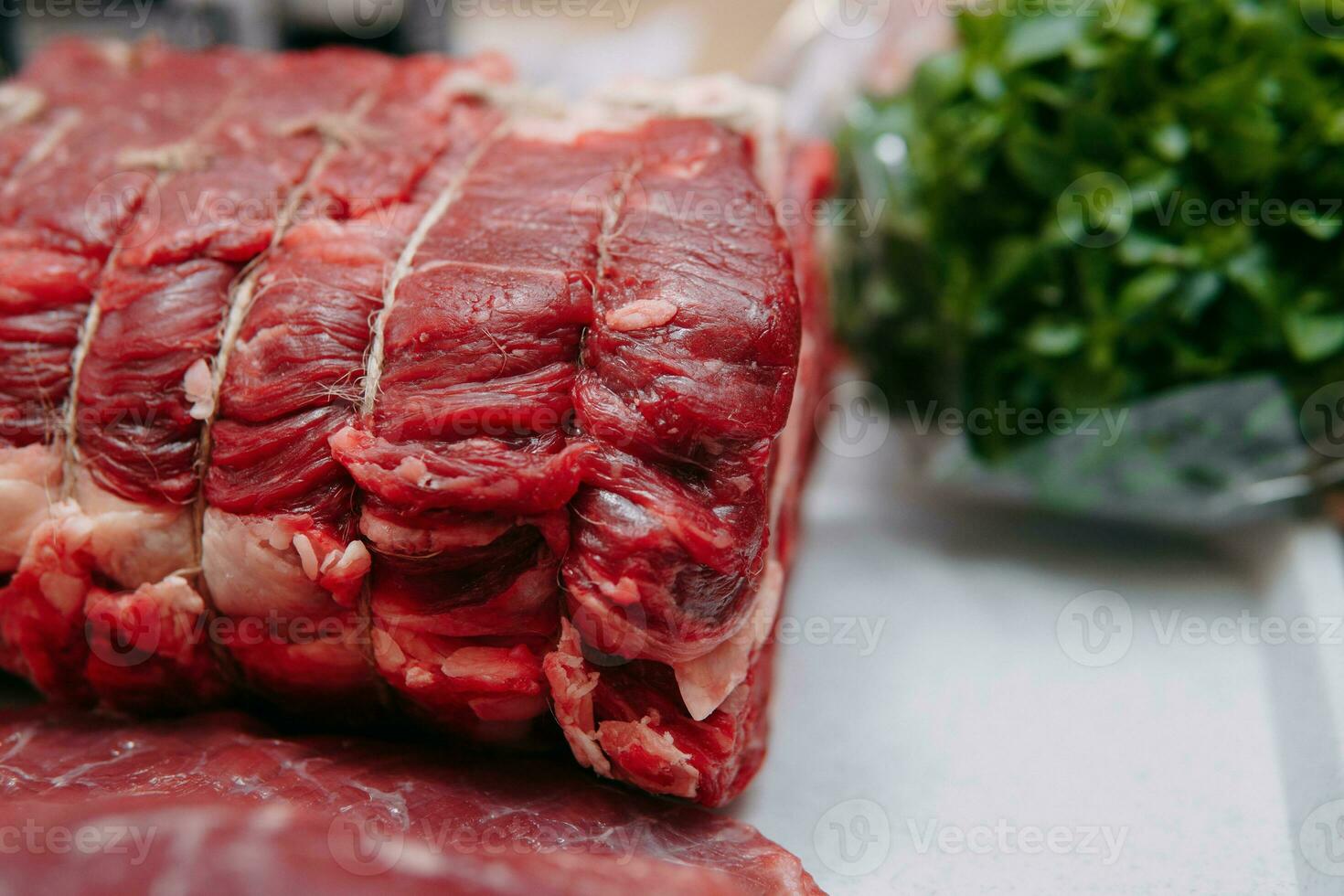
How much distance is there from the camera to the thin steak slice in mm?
1985

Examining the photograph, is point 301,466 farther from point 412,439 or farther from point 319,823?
point 319,823

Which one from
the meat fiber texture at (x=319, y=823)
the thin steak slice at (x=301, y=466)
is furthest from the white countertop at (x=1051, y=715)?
the thin steak slice at (x=301, y=466)

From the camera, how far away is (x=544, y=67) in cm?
483

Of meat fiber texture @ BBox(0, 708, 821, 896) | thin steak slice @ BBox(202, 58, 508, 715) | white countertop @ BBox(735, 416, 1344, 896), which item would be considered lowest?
white countertop @ BBox(735, 416, 1344, 896)

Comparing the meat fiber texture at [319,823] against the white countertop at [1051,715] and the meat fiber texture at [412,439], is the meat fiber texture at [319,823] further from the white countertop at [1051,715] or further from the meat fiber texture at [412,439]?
the white countertop at [1051,715]

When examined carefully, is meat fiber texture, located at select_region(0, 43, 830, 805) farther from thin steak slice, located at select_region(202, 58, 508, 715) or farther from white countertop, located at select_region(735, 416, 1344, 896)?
white countertop, located at select_region(735, 416, 1344, 896)

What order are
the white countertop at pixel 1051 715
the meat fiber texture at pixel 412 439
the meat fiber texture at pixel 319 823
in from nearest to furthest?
1. the meat fiber texture at pixel 319 823
2. the meat fiber texture at pixel 412 439
3. the white countertop at pixel 1051 715

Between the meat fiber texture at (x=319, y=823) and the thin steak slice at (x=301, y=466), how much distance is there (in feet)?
0.68

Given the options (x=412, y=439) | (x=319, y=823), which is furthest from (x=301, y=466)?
(x=319, y=823)

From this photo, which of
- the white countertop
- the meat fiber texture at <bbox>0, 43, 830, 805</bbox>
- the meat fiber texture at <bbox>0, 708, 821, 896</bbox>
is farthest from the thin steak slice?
the white countertop

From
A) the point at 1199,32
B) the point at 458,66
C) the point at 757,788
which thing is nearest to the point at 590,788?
the point at 757,788

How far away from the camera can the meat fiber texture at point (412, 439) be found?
1.93 m

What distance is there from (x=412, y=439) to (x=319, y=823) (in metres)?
0.70

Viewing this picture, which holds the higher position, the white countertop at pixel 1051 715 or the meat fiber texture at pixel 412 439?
the meat fiber texture at pixel 412 439
